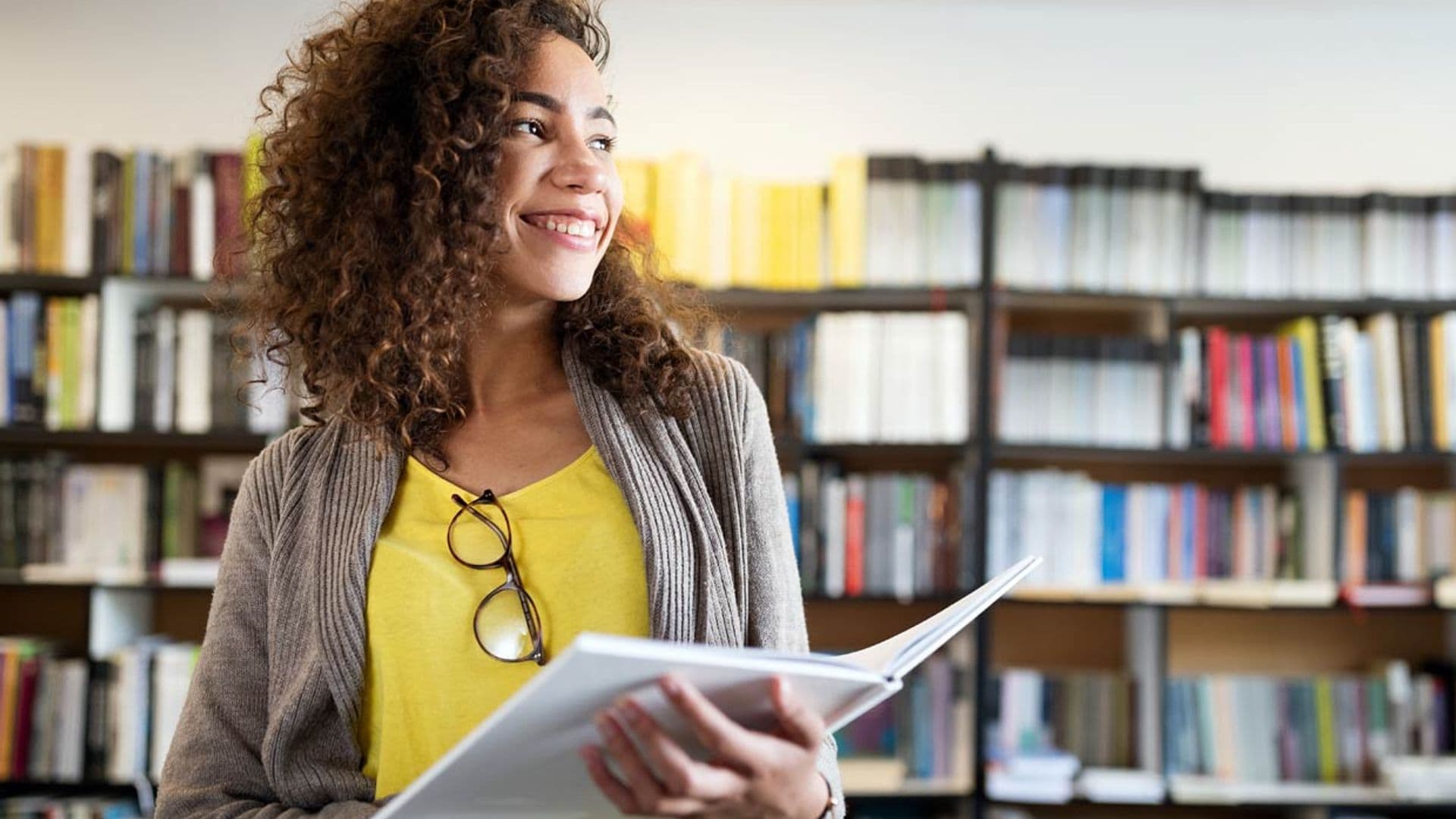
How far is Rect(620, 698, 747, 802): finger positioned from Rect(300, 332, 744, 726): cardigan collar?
28 centimetres

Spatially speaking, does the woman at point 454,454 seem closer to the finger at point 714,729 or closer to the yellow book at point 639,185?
the finger at point 714,729

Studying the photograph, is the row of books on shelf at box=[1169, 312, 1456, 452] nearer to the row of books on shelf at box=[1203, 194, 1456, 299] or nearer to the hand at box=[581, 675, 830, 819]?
the row of books on shelf at box=[1203, 194, 1456, 299]

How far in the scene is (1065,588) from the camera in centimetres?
306

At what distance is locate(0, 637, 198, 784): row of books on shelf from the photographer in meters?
2.97

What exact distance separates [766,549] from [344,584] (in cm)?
37

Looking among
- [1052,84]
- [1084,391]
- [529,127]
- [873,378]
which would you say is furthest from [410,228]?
[1052,84]

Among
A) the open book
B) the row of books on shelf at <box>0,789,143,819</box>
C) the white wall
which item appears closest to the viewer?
the open book

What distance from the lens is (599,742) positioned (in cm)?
88

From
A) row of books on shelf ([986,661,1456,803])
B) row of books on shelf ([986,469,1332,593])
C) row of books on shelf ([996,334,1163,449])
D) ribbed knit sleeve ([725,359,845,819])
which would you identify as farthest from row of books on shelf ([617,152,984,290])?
ribbed knit sleeve ([725,359,845,819])

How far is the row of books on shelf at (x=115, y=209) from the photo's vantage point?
3.00 metres

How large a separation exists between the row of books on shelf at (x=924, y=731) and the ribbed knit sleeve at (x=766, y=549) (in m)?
1.91

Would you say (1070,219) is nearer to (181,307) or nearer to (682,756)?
(181,307)

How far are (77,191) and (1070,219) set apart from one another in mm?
2270

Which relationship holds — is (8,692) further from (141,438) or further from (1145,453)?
(1145,453)
